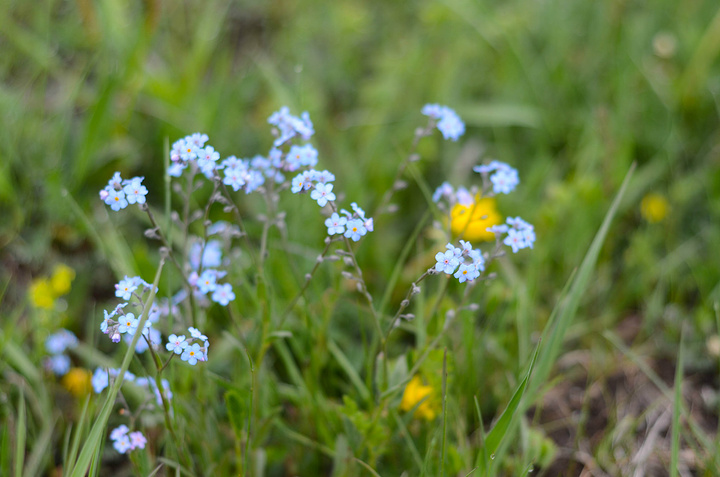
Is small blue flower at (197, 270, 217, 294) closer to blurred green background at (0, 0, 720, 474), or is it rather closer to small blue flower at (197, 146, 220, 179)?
small blue flower at (197, 146, 220, 179)

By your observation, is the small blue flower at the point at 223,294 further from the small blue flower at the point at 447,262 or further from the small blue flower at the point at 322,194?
the small blue flower at the point at 447,262

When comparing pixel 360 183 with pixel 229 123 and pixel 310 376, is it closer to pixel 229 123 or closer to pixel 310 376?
pixel 229 123

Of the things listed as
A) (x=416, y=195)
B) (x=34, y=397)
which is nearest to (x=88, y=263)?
(x=34, y=397)

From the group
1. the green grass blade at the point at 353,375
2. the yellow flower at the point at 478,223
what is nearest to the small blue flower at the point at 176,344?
the green grass blade at the point at 353,375

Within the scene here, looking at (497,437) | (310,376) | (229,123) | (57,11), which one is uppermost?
(57,11)

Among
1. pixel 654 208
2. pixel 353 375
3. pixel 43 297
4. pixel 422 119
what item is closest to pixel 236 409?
pixel 353 375
